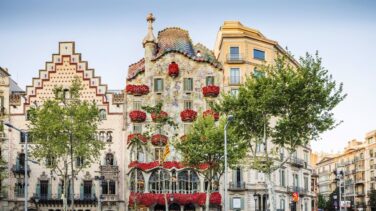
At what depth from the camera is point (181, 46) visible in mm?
75688

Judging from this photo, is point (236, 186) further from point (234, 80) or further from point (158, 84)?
point (158, 84)

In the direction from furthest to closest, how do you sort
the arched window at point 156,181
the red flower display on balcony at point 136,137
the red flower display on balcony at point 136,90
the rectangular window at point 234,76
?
the rectangular window at point 234,76 < the red flower display on balcony at point 136,90 < the arched window at point 156,181 < the red flower display on balcony at point 136,137

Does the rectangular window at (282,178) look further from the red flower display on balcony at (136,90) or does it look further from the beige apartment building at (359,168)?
the beige apartment building at (359,168)

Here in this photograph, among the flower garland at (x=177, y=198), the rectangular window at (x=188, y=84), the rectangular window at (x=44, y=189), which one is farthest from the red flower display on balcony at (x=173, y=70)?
the rectangular window at (x=44, y=189)

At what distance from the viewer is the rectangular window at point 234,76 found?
7304 cm

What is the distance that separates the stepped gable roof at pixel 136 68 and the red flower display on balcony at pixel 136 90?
67.6 inches

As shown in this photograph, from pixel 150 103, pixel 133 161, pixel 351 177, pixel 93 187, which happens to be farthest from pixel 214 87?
pixel 351 177

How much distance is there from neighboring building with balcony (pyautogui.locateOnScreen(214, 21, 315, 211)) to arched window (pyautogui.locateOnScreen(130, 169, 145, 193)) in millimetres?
11084

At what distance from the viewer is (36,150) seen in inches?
2406

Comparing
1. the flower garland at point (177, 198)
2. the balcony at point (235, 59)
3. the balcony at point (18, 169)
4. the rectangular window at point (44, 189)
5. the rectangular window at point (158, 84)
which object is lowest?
the flower garland at point (177, 198)

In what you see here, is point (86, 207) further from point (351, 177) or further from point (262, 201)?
point (351, 177)

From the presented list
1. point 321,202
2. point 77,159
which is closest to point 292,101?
point 77,159

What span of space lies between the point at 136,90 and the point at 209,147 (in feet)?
57.9

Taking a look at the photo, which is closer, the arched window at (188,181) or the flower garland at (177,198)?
the flower garland at (177,198)
